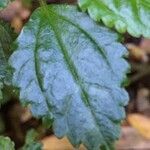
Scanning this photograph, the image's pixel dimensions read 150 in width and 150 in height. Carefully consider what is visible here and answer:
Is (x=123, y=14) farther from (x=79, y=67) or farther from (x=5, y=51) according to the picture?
(x=5, y=51)

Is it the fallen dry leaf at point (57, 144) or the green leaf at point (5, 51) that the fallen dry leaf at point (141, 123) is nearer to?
the fallen dry leaf at point (57, 144)

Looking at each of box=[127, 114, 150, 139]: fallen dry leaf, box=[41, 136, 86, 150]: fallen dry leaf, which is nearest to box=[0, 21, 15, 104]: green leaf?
box=[41, 136, 86, 150]: fallen dry leaf

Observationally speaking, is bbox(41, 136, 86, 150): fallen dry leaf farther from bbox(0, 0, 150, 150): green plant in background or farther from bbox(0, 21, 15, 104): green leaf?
bbox(0, 0, 150, 150): green plant in background

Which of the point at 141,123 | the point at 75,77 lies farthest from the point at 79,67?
the point at 141,123

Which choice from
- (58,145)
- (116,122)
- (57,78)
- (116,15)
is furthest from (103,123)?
(58,145)

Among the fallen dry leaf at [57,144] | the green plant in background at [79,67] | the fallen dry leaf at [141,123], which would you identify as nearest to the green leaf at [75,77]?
the green plant in background at [79,67]

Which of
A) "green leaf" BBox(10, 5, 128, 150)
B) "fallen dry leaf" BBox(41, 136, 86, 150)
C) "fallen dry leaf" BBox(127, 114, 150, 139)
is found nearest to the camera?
"green leaf" BBox(10, 5, 128, 150)

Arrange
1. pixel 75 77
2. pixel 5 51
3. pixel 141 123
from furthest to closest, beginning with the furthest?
1. pixel 141 123
2. pixel 5 51
3. pixel 75 77
